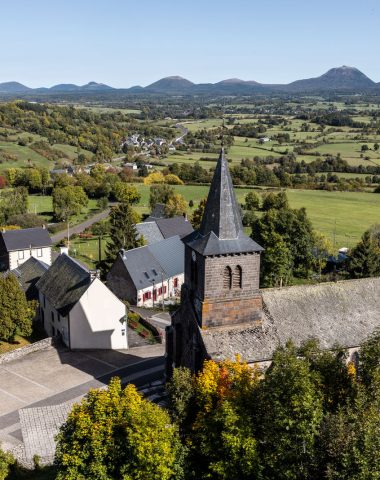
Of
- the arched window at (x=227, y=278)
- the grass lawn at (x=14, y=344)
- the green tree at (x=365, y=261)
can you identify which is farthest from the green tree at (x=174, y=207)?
the arched window at (x=227, y=278)

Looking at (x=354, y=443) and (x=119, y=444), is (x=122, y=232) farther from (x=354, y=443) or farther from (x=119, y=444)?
(x=354, y=443)

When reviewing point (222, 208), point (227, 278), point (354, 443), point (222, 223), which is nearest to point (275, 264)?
point (227, 278)

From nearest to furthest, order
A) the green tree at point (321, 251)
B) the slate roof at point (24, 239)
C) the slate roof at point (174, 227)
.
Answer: the slate roof at point (24, 239) < the green tree at point (321, 251) < the slate roof at point (174, 227)

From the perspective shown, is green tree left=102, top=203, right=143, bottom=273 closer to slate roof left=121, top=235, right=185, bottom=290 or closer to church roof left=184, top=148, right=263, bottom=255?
slate roof left=121, top=235, right=185, bottom=290


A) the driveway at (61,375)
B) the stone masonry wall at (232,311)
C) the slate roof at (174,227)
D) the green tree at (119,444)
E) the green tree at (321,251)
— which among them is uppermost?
the stone masonry wall at (232,311)

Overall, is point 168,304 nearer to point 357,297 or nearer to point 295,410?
point 357,297

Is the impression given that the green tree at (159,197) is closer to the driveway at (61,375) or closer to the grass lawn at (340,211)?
the grass lawn at (340,211)
